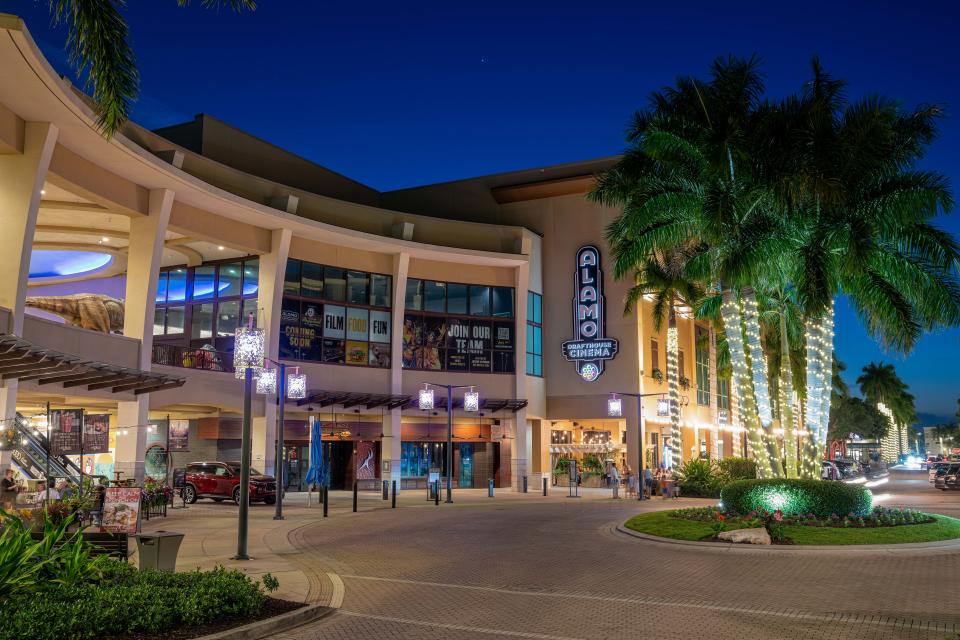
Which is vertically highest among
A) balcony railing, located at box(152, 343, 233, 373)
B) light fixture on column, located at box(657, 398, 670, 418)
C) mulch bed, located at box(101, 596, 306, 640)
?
balcony railing, located at box(152, 343, 233, 373)

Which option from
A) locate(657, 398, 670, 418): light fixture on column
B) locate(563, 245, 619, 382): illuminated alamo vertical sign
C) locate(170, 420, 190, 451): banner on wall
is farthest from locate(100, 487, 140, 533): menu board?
locate(563, 245, 619, 382): illuminated alamo vertical sign

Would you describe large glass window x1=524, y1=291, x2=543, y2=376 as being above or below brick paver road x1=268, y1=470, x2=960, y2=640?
above

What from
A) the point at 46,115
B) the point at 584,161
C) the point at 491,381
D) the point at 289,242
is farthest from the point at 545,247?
the point at 46,115

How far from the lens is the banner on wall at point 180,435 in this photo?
43.2 metres

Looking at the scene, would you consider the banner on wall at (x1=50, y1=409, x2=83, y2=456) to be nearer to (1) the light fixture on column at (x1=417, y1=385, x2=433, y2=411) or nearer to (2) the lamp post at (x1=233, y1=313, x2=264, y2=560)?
(2) the lamp post at (x1=233, y1=313, x2=264, y2=560)

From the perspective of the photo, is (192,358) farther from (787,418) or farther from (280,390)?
(787,418)

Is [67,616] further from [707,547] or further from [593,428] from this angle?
[593,428]

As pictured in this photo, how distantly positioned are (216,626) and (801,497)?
55.5 feet

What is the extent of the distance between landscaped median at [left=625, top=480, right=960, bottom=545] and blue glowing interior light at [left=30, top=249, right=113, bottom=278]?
3148cm

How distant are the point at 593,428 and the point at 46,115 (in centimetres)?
3945

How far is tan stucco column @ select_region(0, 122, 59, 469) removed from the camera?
81.5 feet

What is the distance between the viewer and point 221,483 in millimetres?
35469

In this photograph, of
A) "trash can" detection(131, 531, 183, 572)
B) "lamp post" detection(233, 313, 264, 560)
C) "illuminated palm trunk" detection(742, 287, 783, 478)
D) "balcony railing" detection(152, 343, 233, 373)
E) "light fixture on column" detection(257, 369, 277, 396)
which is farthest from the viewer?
"balcony railing" detection(152, 343, 233, 373)

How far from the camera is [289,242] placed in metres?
40.7
